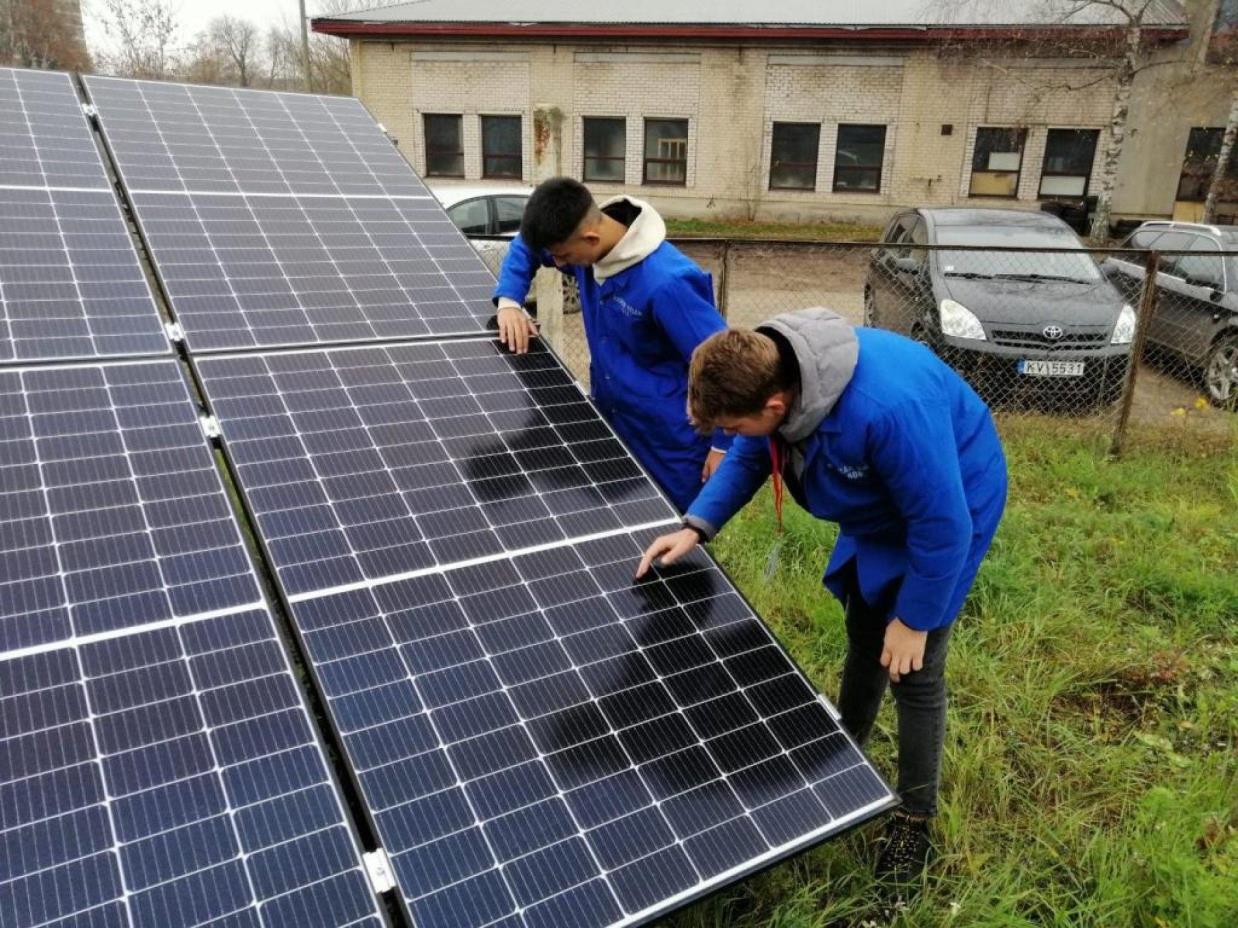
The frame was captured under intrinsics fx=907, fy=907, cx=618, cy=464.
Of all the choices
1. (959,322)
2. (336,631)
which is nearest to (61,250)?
(336,631)

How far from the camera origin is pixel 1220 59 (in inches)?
872

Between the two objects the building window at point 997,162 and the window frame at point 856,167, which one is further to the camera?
the window frame at point 856,167

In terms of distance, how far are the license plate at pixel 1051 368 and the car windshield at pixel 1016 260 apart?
3.95 feet

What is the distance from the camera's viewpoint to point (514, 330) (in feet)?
12.7

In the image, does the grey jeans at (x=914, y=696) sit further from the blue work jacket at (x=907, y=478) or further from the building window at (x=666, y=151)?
the building window at (x=666, y=151)

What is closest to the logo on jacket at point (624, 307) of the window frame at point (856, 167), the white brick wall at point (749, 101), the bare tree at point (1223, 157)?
the bare tree at point (1223, 157)

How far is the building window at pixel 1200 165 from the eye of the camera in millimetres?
23906

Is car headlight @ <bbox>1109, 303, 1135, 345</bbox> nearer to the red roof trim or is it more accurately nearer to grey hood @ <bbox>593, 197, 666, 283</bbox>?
grey hood @ <bbox>593, 197, 666, 283</bbox>

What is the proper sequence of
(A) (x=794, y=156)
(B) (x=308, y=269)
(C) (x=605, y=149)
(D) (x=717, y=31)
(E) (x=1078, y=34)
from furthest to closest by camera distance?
(C) (x=605, y=149)
(A) (x=794, y=156)
(D) (x=717, y=31)
(E) (x=1078, y=34)
(B) (x=308, y=269)

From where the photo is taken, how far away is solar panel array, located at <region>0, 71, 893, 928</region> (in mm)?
2092

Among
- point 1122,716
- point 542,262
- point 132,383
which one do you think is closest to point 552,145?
point 542,262

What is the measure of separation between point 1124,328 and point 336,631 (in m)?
8.07

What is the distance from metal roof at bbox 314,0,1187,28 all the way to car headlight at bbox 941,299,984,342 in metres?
18.7

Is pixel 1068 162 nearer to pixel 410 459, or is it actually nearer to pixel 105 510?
pixel 410 459
